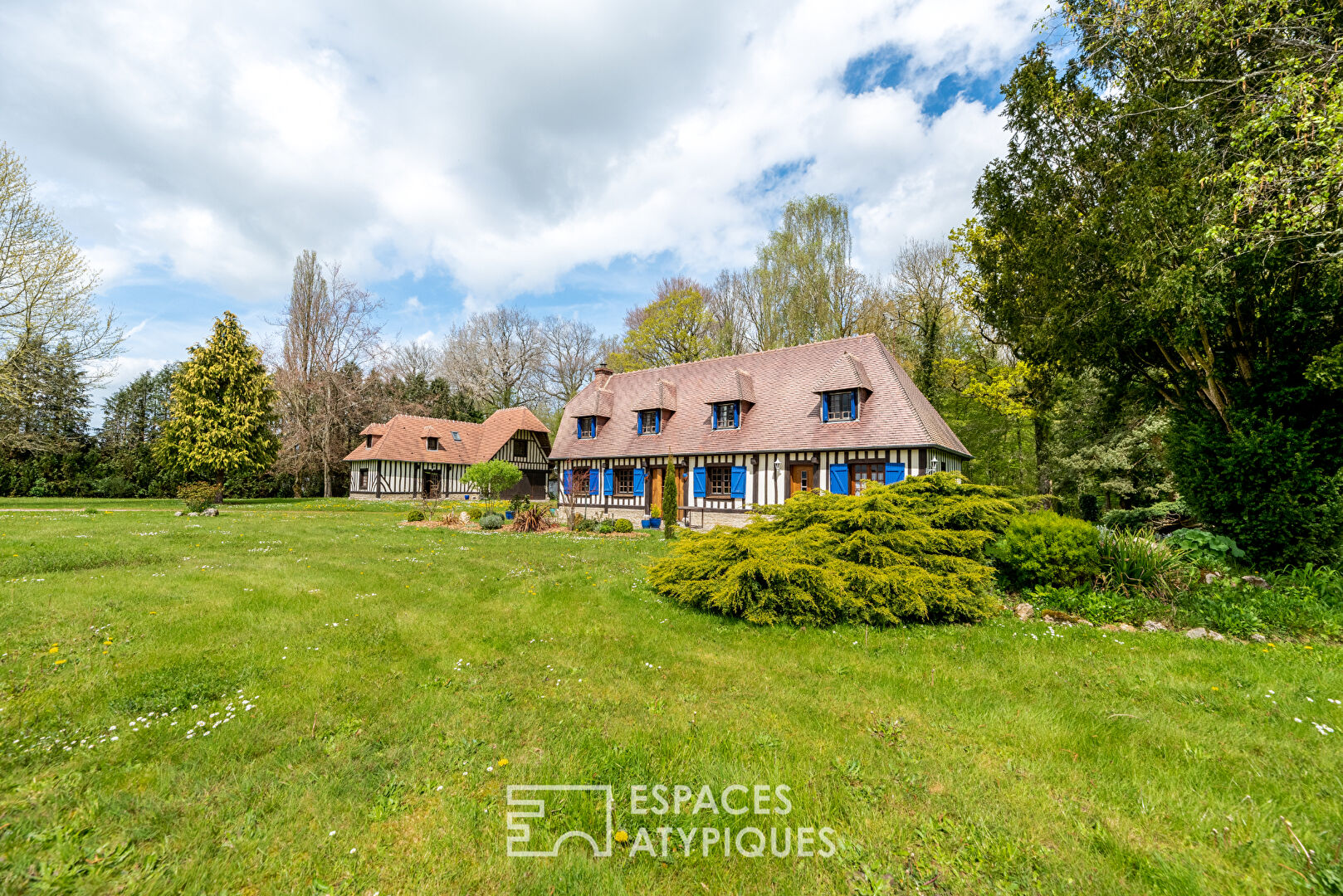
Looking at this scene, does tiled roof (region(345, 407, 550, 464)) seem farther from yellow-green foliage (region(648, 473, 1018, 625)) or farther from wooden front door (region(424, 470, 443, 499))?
yellow-green foliage (region(648, 473, 1018, 625))

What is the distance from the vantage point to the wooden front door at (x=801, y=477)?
17.1 metres

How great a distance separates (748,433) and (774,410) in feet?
4.21

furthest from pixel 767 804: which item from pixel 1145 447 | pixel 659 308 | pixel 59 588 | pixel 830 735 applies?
pixel 659 308

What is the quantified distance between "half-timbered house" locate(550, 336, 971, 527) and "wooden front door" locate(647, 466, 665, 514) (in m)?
0.07

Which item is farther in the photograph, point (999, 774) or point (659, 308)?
point (659, 308)

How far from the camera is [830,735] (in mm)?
3646

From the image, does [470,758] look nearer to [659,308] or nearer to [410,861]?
[410,861]

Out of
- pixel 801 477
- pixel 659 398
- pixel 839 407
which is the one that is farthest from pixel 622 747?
pixel 659 398

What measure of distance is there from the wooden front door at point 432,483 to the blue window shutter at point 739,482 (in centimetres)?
2197

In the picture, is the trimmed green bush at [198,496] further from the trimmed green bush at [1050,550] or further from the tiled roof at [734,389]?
the trimmed green bush at [1050,550]

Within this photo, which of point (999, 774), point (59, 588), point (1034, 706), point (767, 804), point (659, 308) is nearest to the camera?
point (767, 804)

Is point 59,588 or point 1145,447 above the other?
point 1145,447

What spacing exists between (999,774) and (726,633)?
3030 millimetres

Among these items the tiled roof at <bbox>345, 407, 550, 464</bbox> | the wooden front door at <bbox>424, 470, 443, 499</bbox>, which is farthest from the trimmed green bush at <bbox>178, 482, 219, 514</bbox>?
the wooden front door at <bbox>424, 470, 443, 499</bbox>
